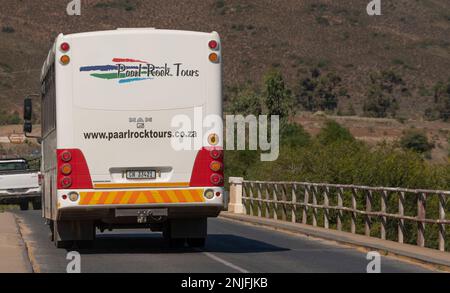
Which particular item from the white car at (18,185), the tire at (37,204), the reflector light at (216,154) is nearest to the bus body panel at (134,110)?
the reflector light at (216,154)

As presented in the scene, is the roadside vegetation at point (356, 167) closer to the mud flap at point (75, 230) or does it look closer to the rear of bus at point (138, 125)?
the mud flap at point (75, 230)

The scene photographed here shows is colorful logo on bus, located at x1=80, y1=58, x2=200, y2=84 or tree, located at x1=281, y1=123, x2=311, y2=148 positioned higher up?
colorful logo on bus, located at x1=80, y1=58, x2=200, y2=84

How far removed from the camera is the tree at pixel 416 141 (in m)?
90.8

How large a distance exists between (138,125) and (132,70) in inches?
38.0

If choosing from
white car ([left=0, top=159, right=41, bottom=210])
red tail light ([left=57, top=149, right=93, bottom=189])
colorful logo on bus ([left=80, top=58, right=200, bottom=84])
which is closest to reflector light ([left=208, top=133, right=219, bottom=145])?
colorful logo on bus ([left=80, top=58, right=200, bottom=84])

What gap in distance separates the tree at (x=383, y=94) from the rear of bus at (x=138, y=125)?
306ft

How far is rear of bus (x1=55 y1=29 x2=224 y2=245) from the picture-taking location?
67.2 feet

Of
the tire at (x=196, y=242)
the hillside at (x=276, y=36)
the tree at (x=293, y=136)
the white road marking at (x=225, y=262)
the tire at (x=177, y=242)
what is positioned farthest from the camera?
the hillside at (x=276, y=36)

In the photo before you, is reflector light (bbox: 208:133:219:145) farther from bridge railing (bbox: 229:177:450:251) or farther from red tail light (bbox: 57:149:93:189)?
bridge railing (bbox: 229:177:450:251)

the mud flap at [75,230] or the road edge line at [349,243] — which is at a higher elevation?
the mud flap at [75,230]

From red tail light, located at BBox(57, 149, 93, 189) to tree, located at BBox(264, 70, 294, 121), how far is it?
6569cm

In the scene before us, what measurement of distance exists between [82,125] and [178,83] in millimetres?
1829

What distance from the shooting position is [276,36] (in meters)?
134
